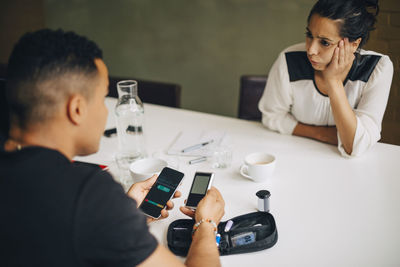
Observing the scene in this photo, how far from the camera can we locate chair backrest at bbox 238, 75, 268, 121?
213 centimetres

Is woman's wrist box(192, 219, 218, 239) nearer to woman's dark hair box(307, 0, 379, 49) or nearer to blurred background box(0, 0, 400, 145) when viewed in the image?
woman's dark hair box(307, 0, 379, 49)

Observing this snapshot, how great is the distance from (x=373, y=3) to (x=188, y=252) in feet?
4.14

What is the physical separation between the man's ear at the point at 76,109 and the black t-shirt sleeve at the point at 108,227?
141 millimetres

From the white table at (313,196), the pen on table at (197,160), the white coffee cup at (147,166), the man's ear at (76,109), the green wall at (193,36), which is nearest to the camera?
the man's ear at (76,109)

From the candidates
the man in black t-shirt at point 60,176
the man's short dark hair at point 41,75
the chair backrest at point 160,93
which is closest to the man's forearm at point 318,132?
the chair backrest at point 160,93

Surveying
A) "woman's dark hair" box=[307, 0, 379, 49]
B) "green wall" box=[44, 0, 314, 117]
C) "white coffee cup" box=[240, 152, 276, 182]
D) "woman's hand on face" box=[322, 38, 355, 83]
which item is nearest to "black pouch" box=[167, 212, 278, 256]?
"white coffee cup" box=[240, 152, 276, 182]

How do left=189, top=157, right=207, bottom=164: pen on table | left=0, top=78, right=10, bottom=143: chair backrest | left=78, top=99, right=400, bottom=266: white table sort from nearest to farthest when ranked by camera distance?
left=0, top=78, right=10, bottom=143: chair backrest
left=78, top=99, right=400, bottom=266: white table
left=189, top=157, right=207, bottom=164: pen on table

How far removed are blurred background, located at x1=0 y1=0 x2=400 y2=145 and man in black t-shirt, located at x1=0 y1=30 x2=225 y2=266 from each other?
231 cm

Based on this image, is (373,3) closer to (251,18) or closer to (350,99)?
(350,99)

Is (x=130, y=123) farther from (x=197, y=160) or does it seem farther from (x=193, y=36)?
(x=193, y=36)

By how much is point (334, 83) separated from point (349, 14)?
11.0 inches

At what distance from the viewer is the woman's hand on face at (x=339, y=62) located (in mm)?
1535

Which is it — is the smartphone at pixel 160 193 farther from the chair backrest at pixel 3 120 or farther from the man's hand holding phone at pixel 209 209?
the chair backrest at pixel 3 120

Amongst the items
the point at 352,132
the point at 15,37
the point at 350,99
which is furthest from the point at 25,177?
the point at 15,37
